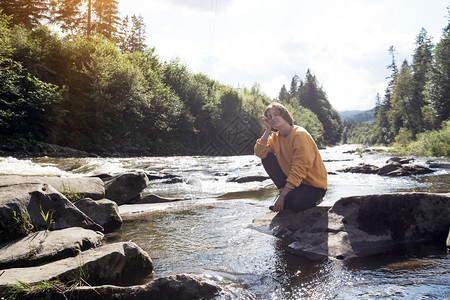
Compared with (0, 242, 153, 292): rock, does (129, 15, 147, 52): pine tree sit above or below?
above

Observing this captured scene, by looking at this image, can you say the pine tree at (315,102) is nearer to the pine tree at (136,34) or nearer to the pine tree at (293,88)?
the pine tree at (293,88)

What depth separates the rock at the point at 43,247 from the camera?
96.7 inches

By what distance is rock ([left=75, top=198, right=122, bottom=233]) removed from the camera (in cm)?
423

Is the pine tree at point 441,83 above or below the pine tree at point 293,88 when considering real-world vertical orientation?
below

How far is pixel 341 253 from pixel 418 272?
2.23 feet

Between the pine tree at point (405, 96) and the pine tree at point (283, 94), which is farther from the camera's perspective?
the pine tree at point (283, 94)

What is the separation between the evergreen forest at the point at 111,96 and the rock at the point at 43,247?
14068 mm

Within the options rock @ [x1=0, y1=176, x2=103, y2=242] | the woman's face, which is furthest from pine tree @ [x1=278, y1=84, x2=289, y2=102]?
rock @ [x1=0, y1=176, x2=103, y2=242]

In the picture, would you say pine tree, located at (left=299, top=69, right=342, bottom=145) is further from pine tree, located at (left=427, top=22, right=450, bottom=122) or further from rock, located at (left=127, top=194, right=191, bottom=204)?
rock, located at (left=127, top=194, right=191, bottom=204)

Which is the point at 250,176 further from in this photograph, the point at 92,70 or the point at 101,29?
the point at 101,29

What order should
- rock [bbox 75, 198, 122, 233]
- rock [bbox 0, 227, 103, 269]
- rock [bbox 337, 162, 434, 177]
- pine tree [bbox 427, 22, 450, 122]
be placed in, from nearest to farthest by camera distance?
rock [bbox 0, 227, 103, 269], rock [bbox 75, 198, 122, 233], rock [bbox 337, 162, 434, 177], pine tree [bbox 427, 22, 450, 122]

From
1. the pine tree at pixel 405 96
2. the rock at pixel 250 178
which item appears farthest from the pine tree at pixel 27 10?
the pine tree at pixel 405 96

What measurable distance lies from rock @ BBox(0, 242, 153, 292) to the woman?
6.26 ft

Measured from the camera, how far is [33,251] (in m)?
2.58
